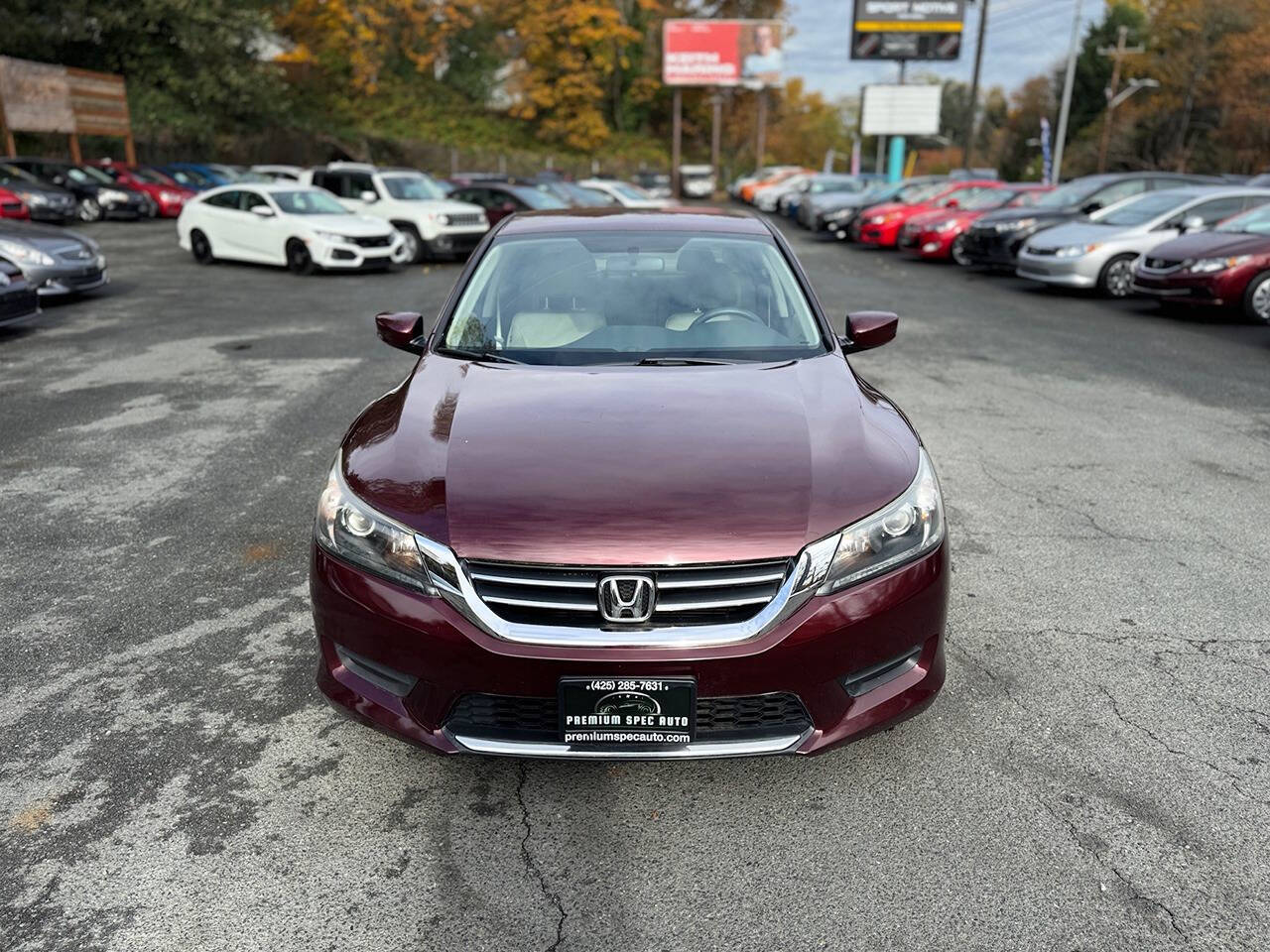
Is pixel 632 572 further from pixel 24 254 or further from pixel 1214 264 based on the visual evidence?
pixel 24 254

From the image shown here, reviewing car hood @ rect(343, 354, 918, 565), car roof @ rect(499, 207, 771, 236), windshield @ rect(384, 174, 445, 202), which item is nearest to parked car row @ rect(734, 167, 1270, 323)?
car roof @ rect(499, 207, 771, 236)

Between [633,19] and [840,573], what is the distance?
66.2 meters

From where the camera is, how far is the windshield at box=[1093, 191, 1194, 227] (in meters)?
14.3

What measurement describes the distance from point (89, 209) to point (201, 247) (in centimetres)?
1066

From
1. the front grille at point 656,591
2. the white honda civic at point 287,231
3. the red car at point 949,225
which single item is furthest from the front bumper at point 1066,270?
the front grille at point 656,591

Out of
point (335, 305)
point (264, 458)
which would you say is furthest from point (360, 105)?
point (264, 458)

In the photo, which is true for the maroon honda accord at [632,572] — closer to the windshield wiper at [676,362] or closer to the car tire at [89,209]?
the windshield wiper at [676,362]

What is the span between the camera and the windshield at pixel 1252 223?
12273mm

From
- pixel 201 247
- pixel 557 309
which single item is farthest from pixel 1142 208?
pixel 201 247

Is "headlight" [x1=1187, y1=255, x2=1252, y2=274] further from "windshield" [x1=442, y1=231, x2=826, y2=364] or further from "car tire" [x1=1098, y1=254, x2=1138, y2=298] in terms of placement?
"windshield" [x1=442, y1=231, x2=826, y2=364]

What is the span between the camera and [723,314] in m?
4.09

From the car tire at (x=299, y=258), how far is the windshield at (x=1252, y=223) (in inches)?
518

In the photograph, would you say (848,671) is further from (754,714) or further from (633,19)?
(633,19)

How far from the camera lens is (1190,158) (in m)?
49.8
